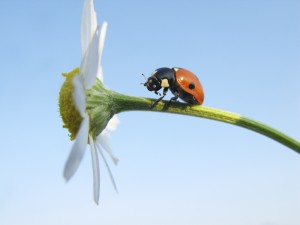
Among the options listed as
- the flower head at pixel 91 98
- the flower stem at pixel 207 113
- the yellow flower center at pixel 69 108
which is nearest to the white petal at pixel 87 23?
the flower head at pixel 91 98

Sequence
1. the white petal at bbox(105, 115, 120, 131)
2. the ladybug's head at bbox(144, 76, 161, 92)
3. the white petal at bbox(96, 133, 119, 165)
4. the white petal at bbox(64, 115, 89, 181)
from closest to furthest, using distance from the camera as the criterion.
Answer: the white petal at bbox(64, 115, 89, 181) < the white petal at bbox(96, 133, 119, 165) < the ladybug's head at bbox(144, 76, 161, 92) < the white petal at bbox(105, 115, 120, 131)

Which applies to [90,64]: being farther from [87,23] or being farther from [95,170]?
[95,170]

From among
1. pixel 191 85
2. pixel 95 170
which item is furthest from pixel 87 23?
pixel 95 170

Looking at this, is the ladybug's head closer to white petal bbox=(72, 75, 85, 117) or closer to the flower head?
the flower head

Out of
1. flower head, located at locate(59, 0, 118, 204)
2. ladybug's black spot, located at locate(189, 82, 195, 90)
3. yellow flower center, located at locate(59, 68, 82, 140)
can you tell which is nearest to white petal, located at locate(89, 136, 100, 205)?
flower head, located at locate(59, 0, 118, 204)

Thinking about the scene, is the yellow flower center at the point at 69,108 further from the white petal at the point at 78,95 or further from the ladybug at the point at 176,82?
the ladybug at the point at 176,82
